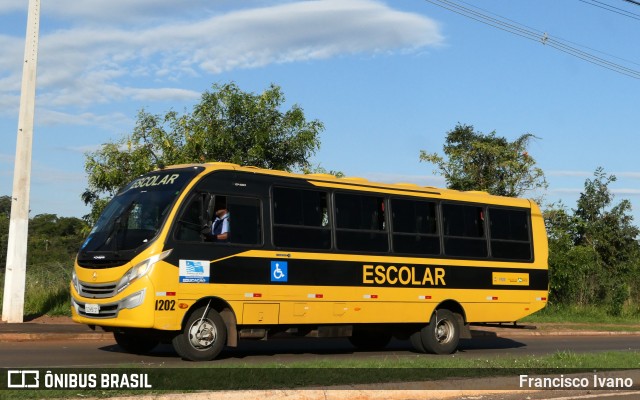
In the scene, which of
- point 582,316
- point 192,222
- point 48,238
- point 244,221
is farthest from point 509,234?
point 48,238

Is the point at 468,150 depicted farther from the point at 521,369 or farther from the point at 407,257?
the point at 521,369

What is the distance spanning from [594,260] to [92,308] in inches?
1139

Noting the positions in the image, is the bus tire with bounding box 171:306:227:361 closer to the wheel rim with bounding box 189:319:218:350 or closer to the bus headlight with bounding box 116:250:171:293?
the wheel rim with bounding box 189:319:218:350

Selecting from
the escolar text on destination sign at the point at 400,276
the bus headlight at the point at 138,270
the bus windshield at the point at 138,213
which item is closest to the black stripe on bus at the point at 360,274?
the escolar text on destination sign at the point at 400,276

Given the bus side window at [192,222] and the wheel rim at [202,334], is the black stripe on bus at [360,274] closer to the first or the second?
the bus side window at [192,222]

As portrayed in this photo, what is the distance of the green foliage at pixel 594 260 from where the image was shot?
35594mm

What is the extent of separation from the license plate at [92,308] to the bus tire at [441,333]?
672cm

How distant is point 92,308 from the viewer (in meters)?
14.7

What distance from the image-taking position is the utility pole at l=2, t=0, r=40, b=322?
20.5 meters

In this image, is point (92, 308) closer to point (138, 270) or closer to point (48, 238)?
point (138, 270)

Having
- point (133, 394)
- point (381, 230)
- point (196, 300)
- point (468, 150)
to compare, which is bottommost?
point (133, 394)

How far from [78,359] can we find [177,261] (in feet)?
6.96

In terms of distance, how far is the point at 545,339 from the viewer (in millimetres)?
25672

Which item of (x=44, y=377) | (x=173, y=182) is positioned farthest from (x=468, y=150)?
(x=44, y=377)
